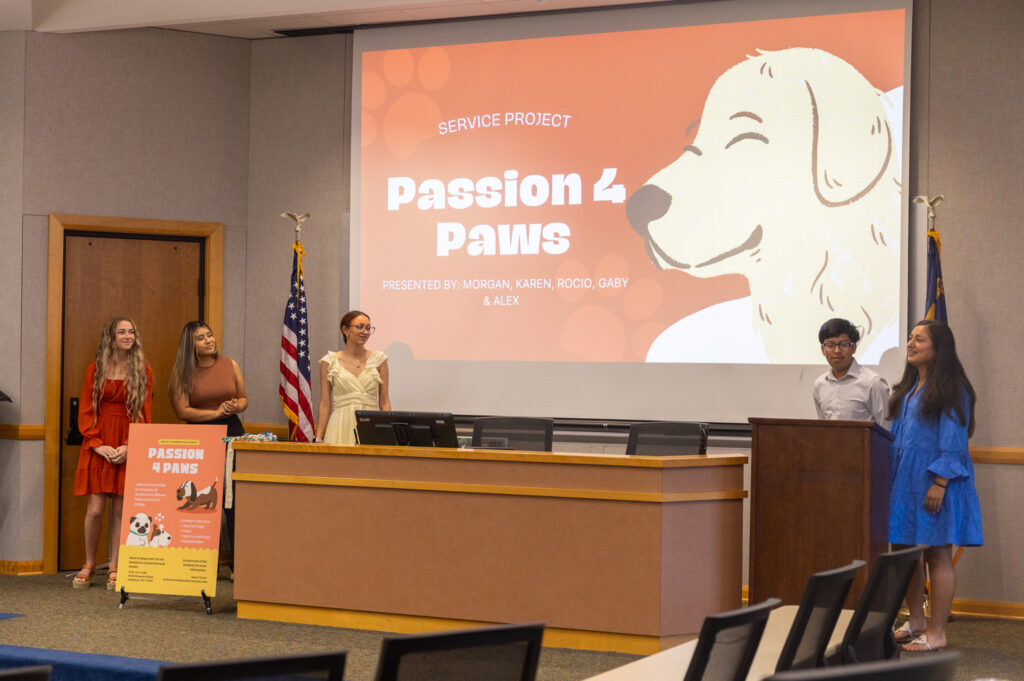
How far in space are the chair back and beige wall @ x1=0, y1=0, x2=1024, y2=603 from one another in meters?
3.93

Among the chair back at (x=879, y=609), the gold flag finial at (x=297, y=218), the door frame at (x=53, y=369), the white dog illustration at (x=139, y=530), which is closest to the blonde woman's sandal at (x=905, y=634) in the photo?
→ the chair back at (x=879, y=609)

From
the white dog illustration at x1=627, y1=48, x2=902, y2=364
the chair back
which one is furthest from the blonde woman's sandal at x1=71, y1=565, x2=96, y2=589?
the chair back

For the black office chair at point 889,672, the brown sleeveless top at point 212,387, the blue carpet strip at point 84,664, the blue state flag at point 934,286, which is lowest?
the blue carpet strip at point 84,664

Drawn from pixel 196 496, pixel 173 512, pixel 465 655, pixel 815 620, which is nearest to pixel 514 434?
pixel 196 496

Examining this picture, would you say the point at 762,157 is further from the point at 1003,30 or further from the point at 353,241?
the point at 353,241

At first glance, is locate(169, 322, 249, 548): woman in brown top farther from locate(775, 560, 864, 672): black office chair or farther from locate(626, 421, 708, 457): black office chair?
locate(775, 560, 864, 672): black office chair

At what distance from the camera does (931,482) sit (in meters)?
5.34

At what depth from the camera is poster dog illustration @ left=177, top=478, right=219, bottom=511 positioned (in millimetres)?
6168

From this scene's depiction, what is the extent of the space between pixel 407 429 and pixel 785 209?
2.74 metres

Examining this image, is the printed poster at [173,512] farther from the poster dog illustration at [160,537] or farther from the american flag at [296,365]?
the american flag at [296,365]

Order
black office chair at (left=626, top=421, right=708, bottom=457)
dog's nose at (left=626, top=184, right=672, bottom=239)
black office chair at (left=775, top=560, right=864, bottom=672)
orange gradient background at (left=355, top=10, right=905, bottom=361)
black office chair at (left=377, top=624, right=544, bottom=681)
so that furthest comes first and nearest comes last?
dog's nose at (left=626, top=184, right=672, bottom=239)
orange gradient background at (left=355, top=10, right=905, bottom=361)
black office chair at (left=626, top=421, right=708, bottom=457)
black office chair at (left=775, top=560, right=864, bottom=672)
black office chair at (left=377, top=624, right=544, bottom=681)

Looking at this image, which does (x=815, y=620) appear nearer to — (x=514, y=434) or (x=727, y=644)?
(x=727, y=644)

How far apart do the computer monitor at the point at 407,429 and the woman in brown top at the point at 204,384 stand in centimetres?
184

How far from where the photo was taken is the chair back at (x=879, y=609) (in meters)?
2.84
